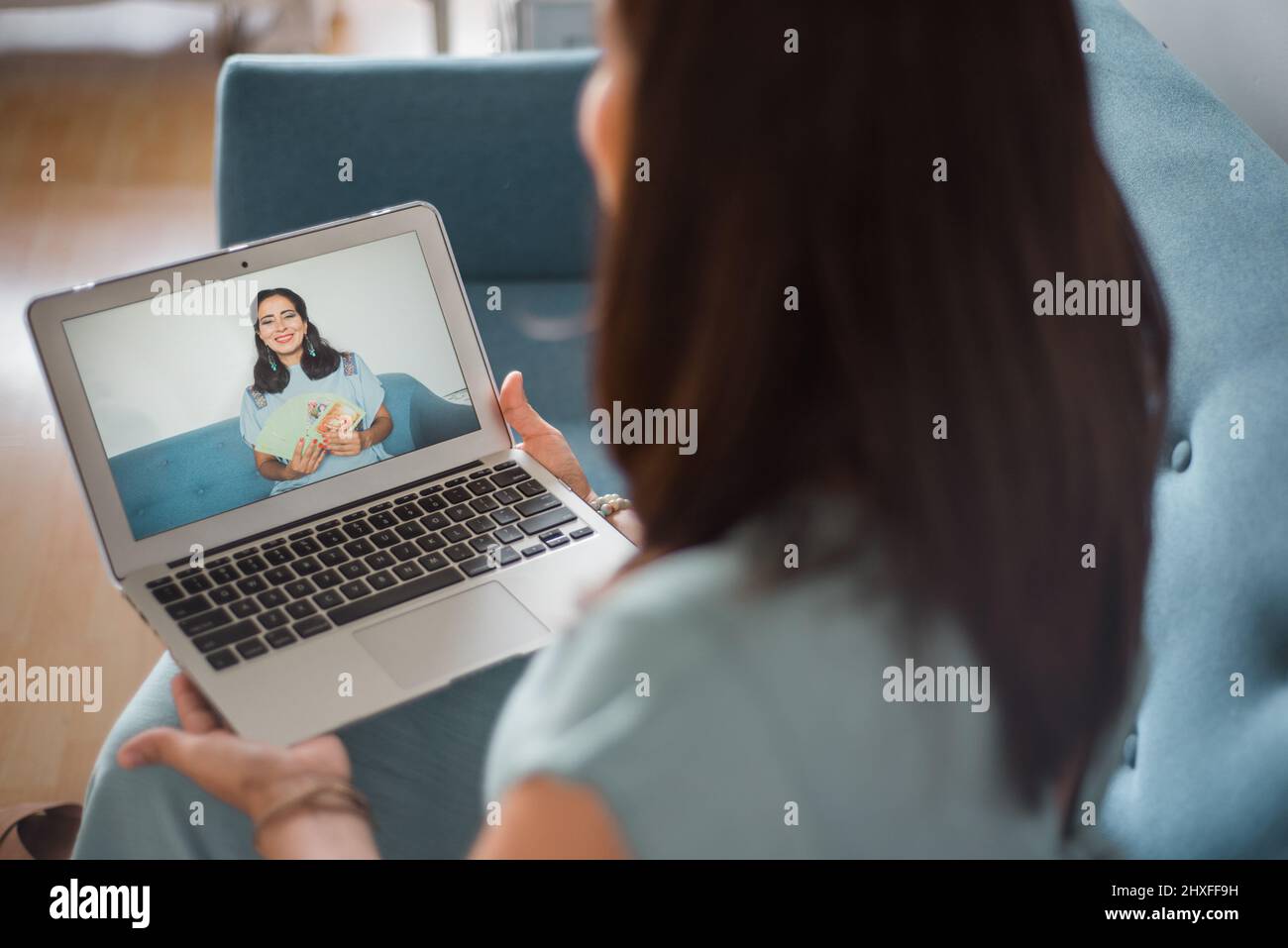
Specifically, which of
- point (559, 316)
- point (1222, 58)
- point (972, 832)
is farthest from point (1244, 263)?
point (559, 316)

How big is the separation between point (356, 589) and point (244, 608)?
0.08 m

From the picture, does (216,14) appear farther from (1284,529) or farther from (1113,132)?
(1284,529)

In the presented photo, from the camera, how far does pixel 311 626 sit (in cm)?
88

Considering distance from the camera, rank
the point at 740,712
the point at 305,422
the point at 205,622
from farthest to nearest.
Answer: the point at 305,422, the point at 205,622, the point at 740,712

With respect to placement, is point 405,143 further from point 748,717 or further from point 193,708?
point 748,717

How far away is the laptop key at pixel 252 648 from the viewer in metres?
0.85

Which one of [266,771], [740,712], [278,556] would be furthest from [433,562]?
[740,712]

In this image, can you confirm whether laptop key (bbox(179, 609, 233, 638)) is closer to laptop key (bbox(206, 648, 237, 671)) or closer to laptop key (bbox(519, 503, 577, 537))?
laptop key (bbox(206, 648, 237, 671))

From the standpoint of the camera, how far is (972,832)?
0.59 metres

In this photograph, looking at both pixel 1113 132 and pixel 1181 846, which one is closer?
pixel 1181 846

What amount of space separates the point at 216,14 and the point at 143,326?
2.69 meters

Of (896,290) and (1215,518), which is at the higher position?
(896,290)

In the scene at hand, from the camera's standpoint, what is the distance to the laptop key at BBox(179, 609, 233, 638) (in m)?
0.87

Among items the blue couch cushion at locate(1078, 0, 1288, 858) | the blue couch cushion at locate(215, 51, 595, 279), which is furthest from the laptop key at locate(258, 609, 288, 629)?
the blue couch cushion at locate(215, 51, 595, 279)
